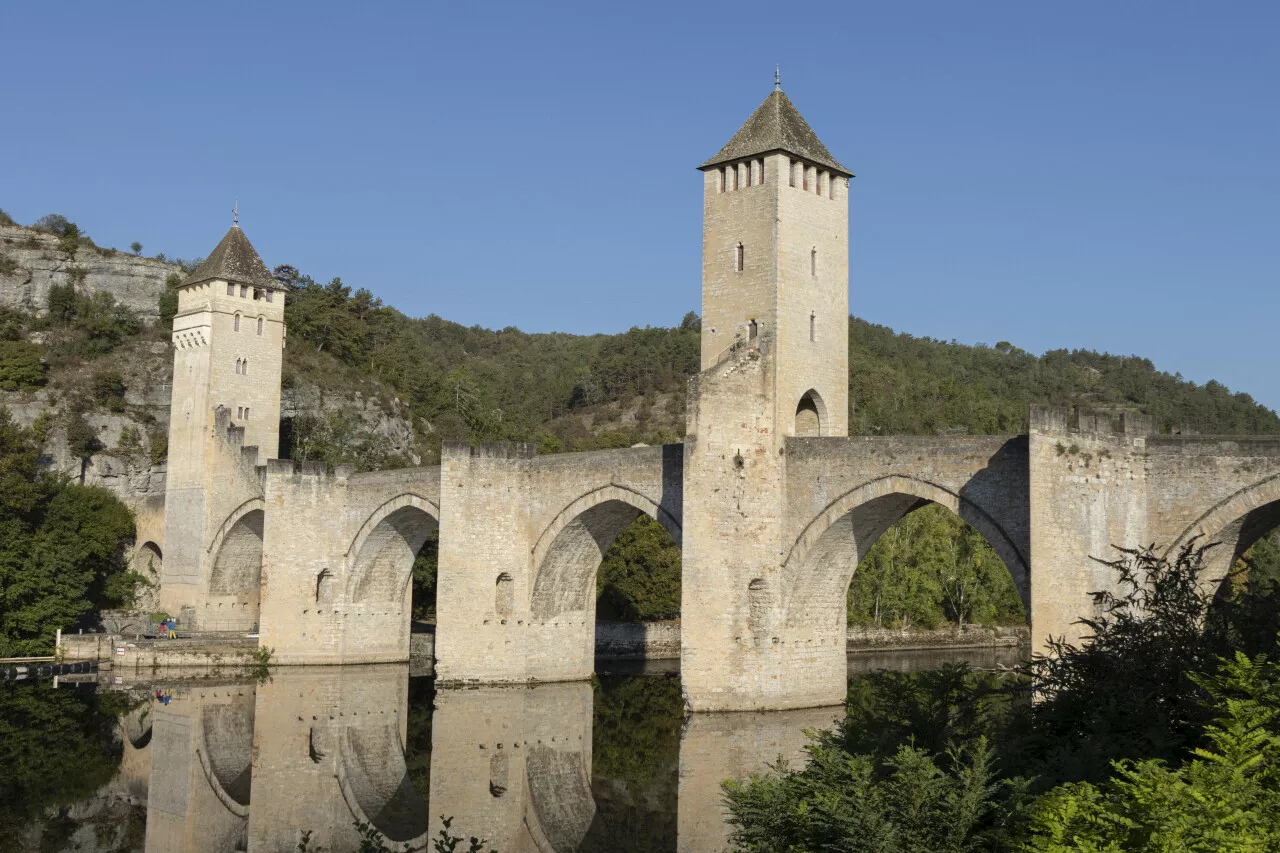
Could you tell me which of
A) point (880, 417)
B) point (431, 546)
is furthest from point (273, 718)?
point (880, 417)

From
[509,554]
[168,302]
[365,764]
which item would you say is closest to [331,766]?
[365,764]

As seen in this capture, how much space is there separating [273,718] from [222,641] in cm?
954

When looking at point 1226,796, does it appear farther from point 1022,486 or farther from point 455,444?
point 455,444

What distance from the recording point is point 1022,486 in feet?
66.8

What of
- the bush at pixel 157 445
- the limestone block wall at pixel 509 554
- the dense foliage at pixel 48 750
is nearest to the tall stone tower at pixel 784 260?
the limestone block wall at pixel 509 554

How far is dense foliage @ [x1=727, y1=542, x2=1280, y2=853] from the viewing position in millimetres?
7000

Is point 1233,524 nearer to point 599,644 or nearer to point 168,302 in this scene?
point 599,644

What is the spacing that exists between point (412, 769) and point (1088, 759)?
13460 millimetres

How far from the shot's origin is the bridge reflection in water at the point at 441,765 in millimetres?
15938

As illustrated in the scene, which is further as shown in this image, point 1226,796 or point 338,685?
point 338,685

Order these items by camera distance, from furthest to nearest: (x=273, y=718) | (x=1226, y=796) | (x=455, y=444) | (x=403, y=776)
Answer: (x=455, y=444) → (x=273, y=718) → (x=403, y=776) → (x=1226, y=796)

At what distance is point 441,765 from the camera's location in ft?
65.3

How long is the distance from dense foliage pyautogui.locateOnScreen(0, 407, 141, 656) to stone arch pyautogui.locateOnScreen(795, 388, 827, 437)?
21.8m

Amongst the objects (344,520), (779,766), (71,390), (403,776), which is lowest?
(403,776)
